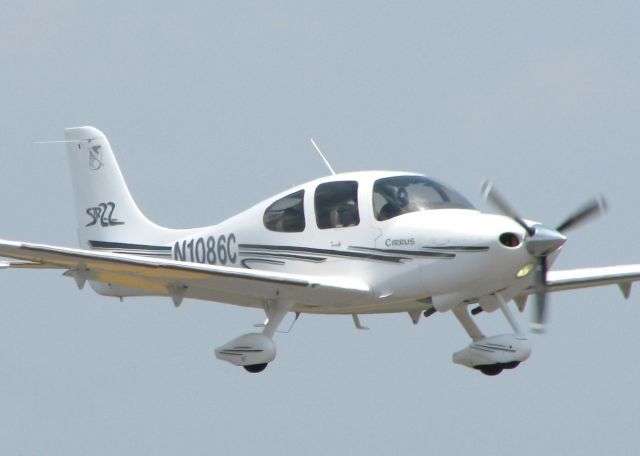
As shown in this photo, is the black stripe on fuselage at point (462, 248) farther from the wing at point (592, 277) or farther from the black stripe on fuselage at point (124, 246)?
the black stripe on fuselage at point (124, 246)

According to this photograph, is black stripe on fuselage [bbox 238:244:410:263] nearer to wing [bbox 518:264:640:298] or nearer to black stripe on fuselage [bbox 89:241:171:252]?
black stripe on fuselage [bbox 89:241:171:252]

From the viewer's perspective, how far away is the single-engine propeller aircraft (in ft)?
67.2

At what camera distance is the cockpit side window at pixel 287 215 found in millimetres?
22094

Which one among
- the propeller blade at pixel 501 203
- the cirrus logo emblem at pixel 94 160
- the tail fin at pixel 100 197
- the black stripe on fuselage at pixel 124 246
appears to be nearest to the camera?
the propeller blade at pixel 501 203

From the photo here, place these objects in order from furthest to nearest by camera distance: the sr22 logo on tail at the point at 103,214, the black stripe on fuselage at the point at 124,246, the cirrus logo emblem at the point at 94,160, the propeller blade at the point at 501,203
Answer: the cirrus logo emblem at the point at 94,160
the sr22 logo on tail at the point at 103,214
the black stripe on fuselage at the point at 124,246
the propeller blade at the point at 501,203

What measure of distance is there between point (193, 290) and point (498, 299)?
4.62 metres

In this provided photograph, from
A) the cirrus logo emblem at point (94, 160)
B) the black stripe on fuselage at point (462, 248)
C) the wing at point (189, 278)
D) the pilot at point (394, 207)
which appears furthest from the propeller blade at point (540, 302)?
the cirrus logo emblem at point (94, 160)

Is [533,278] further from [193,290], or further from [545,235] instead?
[193,290]

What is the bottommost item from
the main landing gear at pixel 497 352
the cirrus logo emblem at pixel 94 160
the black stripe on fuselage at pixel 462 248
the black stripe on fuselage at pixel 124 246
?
the main landing gear at pixel 497 352

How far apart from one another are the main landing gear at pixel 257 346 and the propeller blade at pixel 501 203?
3480 mm

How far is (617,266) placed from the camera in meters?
24.2

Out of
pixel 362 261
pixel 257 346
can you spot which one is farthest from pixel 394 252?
pixel 257 346

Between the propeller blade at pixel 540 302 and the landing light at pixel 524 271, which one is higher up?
the landing light at pixel 524 271

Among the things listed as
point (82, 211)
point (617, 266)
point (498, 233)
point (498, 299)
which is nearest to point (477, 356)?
point (498, 299)
